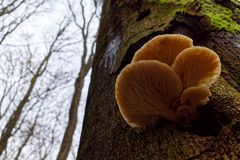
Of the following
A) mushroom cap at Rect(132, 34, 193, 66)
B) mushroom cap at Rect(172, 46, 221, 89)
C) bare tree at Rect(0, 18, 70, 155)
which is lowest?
mushroom cap at Rect(172, 46, 221, 89)

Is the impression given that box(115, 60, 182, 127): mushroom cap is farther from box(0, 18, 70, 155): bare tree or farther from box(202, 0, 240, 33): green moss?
box(0, 18, 70, 155): bare tree

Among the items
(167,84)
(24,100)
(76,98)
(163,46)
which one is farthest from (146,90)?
(24,100)

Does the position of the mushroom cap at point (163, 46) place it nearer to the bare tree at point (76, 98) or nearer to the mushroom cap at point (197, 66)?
the mushroom cap at point (197, 66)

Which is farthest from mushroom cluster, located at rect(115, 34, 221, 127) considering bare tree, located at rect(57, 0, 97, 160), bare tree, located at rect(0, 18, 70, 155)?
bare tree, located at rect(0, 18, 70, 155)

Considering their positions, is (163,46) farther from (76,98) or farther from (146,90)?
(76,98)

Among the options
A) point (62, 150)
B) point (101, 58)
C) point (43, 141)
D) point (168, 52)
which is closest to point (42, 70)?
point (43, 141)

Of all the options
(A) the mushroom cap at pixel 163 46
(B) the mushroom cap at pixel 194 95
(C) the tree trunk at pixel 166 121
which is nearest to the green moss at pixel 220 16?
(C) the tree trunk at pixel 166 121
